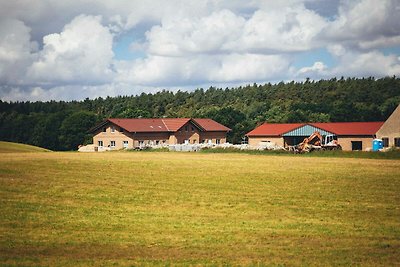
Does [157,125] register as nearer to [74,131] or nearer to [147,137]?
[147,137]

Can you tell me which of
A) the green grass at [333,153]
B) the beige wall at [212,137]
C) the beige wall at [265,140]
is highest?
the beige wall at [212,137]

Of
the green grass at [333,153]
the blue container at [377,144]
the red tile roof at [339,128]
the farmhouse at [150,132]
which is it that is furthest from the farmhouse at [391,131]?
the farmhouse at [150,132]

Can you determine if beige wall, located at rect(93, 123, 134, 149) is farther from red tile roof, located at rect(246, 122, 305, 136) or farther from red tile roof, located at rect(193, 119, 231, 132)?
red tile roof, located at rect(246, 122, 305, 136)

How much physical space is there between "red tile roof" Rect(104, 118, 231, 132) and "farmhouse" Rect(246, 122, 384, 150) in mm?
13228

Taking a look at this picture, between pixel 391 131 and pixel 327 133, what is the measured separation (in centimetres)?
1143

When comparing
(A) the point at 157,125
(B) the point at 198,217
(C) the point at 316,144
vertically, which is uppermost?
(A) the point at 157,125

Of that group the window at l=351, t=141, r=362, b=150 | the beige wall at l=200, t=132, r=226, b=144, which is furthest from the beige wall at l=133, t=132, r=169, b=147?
the window at l=351, t=141, r=362, b=150

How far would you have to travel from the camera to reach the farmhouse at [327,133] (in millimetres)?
82125

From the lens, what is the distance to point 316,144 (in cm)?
7481

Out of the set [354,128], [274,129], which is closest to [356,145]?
[354,128]

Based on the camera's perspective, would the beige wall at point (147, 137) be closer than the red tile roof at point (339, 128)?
No

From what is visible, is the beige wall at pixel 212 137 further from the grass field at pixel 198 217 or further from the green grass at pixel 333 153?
the grass field at pixel 198 217

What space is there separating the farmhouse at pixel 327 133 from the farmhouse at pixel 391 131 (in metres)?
4.55

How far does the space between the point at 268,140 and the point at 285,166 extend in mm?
43972
